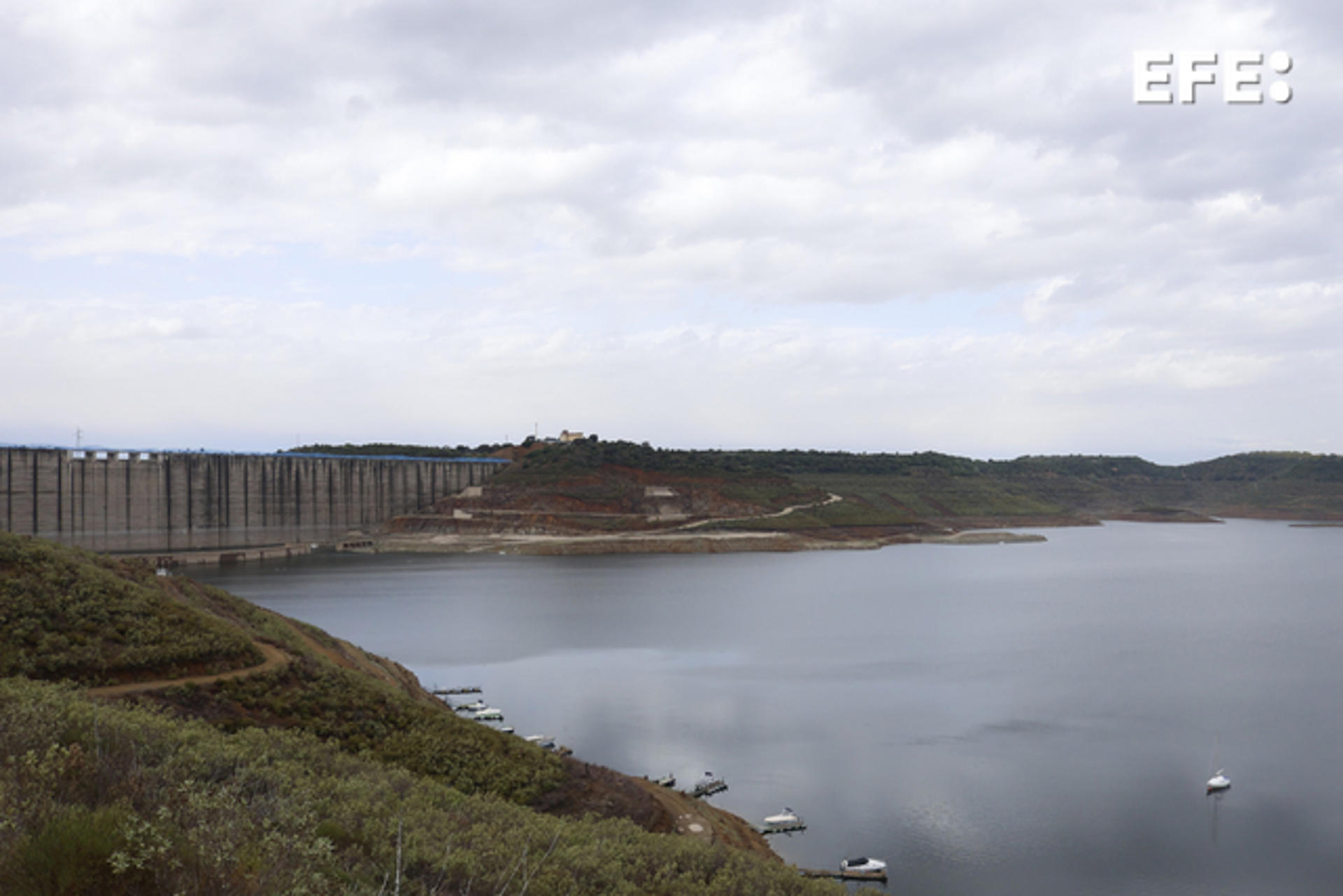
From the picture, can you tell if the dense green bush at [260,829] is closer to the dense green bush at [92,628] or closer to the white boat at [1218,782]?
the dense green bush at [92,628]

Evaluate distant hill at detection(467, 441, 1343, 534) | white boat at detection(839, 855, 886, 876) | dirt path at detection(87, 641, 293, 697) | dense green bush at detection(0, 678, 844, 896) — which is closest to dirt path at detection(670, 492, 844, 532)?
distant hill at detection(467, 441, 1343, 534)

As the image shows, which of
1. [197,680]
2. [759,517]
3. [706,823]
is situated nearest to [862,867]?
[706,823]

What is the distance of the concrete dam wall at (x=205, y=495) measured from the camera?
67.9 metres

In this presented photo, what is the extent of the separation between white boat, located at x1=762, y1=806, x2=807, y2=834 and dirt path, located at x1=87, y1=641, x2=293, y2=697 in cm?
1019

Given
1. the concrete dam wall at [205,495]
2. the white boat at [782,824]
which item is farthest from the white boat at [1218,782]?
the concrete dam wall at [205,495]

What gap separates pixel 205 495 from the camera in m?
77.1

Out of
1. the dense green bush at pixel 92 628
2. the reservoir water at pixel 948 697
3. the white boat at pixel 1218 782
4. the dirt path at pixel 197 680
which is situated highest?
the dense green bush at pixel 92 628

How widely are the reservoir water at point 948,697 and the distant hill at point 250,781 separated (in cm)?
549

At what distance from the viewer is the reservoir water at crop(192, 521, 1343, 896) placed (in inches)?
723

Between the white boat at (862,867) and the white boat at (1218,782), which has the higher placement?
the white boat at (1218,782)

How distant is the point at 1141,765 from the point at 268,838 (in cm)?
2236

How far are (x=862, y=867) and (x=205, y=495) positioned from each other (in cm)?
7395

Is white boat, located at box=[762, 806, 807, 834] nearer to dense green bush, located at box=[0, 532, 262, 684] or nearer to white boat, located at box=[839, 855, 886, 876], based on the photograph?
white boat, located at box=[839, 855, 886, 876]

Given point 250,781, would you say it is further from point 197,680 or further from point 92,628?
point 92,628
